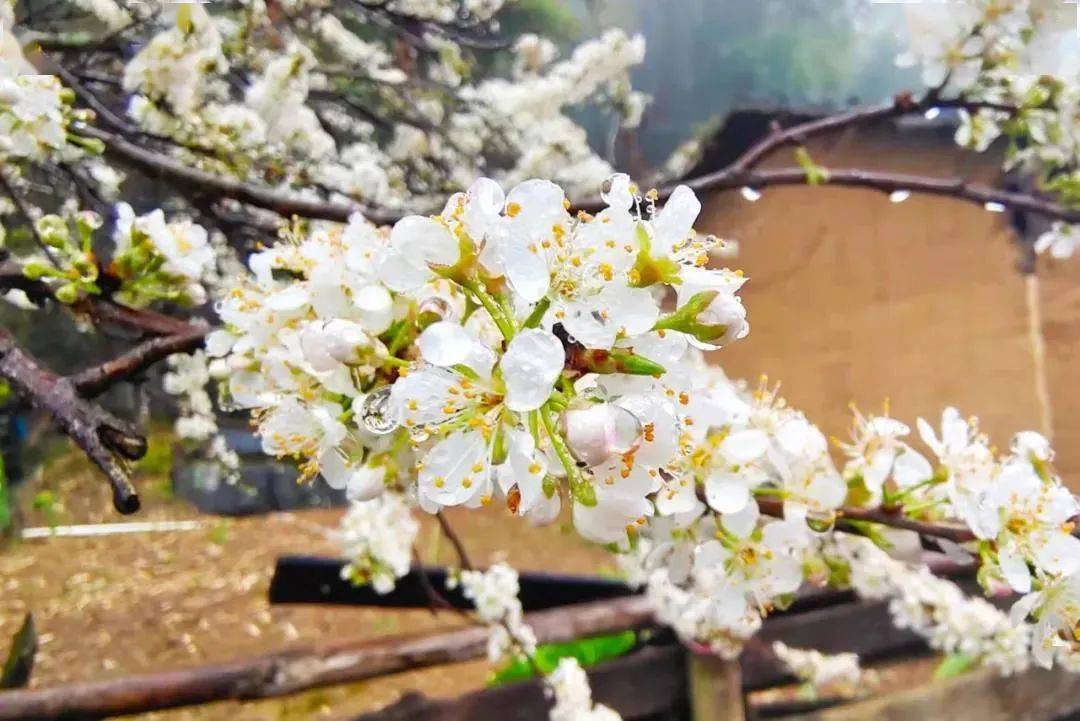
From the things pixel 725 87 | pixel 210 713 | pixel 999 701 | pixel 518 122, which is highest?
pixel 725 87

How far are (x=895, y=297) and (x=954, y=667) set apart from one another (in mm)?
1099

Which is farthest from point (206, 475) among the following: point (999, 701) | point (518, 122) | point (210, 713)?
point (999, 701)

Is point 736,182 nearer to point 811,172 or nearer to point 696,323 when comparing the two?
point 811,172

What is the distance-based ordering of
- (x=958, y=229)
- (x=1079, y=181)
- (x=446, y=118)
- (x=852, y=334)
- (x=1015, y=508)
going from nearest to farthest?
(x=1015, y=508)
(x=1079, y=181)
(x=958, y=229)
(x=852, y=334)
(x=446, y=118)

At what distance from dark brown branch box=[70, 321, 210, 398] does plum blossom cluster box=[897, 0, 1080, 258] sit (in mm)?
898

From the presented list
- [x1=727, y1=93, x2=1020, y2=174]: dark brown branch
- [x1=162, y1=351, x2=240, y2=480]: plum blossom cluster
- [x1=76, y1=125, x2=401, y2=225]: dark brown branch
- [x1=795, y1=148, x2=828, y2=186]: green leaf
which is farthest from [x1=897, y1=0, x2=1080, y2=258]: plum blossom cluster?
[x1=162, y1=351, x2=240, y2=480]: plum blossom cluster

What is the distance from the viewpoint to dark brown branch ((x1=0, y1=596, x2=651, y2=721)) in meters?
1.03

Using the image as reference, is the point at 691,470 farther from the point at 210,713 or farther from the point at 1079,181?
the point at 210,713

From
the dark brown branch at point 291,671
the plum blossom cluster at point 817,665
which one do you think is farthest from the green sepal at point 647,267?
the plum blossom cluster at point 817,665

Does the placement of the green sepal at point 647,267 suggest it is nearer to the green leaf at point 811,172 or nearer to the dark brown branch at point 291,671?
the green leaf at point 811,172

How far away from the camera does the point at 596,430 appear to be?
0.96ft

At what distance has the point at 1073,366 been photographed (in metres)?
1.96

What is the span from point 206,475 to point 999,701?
2.52 meters

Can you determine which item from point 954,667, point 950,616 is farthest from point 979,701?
point 950,616
